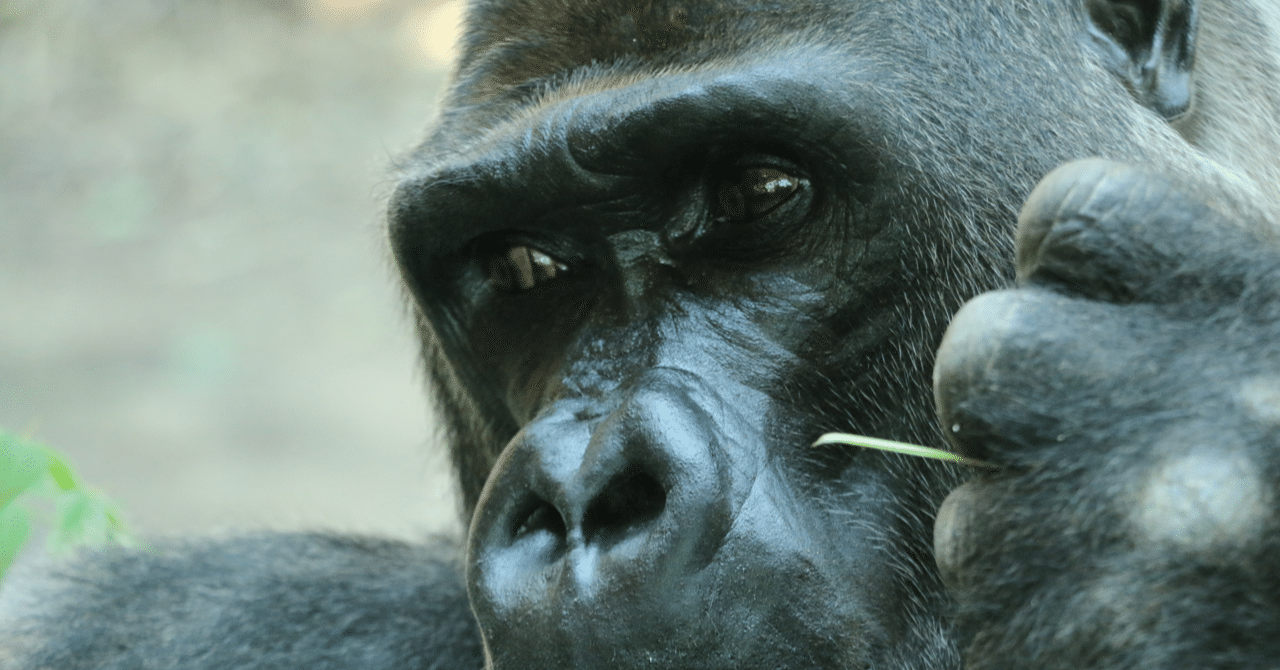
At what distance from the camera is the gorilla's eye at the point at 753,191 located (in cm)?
251

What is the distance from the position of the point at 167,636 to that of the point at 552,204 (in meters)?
1.88

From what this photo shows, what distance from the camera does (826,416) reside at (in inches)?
97.0

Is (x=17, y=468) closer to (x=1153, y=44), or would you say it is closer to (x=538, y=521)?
(x=538, y=521)

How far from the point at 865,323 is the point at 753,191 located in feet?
1.08

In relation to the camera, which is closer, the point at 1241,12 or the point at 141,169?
the point at 1241,12

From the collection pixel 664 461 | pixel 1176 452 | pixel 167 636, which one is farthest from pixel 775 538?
pixel 167 636

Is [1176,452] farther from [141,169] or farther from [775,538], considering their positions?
[141,169]

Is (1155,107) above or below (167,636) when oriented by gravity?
above

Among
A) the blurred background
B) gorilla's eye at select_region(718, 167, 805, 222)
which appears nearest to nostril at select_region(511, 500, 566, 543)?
gorilla's eye at select_region(718, 167, 805, 222)

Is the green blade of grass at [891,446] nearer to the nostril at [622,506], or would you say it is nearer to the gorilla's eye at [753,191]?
the nostril at [622,506]

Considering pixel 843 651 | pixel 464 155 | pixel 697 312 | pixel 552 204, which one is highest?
pixel 464 155

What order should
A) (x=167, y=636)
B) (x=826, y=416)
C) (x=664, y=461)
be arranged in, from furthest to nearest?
(x=167, y=636), (x=826, y=416), (x=664, y=461)

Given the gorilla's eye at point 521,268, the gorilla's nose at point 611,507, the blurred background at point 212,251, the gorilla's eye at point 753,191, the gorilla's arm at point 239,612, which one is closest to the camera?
the gorilla's nose at point 611,507

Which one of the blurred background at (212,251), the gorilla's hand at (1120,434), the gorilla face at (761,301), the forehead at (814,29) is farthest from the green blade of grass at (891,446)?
the blurred background at (212,251)
